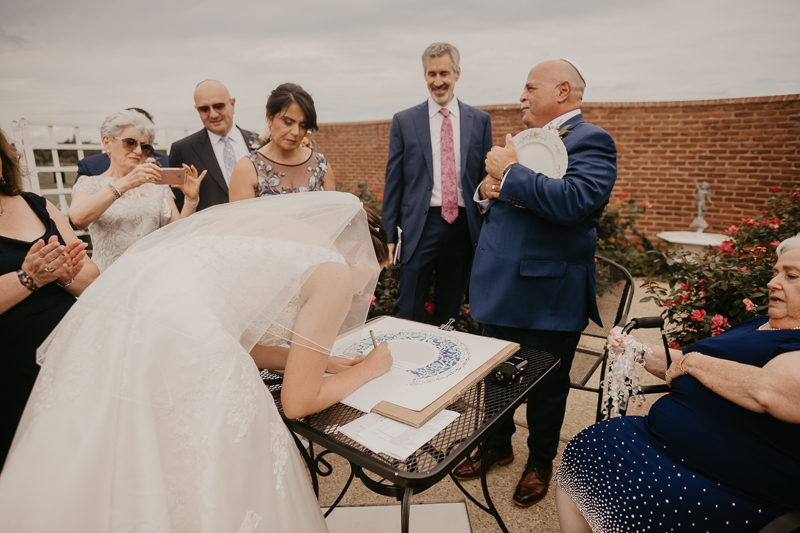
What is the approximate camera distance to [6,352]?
5.24ft

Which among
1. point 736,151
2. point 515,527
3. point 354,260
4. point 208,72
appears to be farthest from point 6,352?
point 736,151

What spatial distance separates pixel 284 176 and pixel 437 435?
1.80 m

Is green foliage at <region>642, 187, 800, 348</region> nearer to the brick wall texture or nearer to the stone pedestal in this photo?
the stone pedestal

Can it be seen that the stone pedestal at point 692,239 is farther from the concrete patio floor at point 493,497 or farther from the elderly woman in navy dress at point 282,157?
the elderly woman in navy dress at point 282,157

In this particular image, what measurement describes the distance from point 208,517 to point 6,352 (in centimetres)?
129

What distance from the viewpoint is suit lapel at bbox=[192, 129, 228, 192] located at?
304cm

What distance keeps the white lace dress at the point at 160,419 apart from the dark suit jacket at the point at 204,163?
1.97 metres

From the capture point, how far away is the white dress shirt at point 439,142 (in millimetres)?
2836

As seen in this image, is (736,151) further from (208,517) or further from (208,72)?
(208,517)

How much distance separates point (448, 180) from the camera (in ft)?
9.21

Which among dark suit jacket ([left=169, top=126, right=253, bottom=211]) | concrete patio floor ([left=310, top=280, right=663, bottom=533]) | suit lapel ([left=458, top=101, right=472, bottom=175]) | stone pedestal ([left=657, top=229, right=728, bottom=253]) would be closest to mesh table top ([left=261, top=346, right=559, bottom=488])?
concrete patio floor ([left=310, top=280, right=663, bottom=533])

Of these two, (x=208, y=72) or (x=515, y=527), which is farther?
(x=208, y=72)

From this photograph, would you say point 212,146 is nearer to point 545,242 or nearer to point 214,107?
point 214,107

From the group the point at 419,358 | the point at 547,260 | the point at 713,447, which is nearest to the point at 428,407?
the point at 419,358
